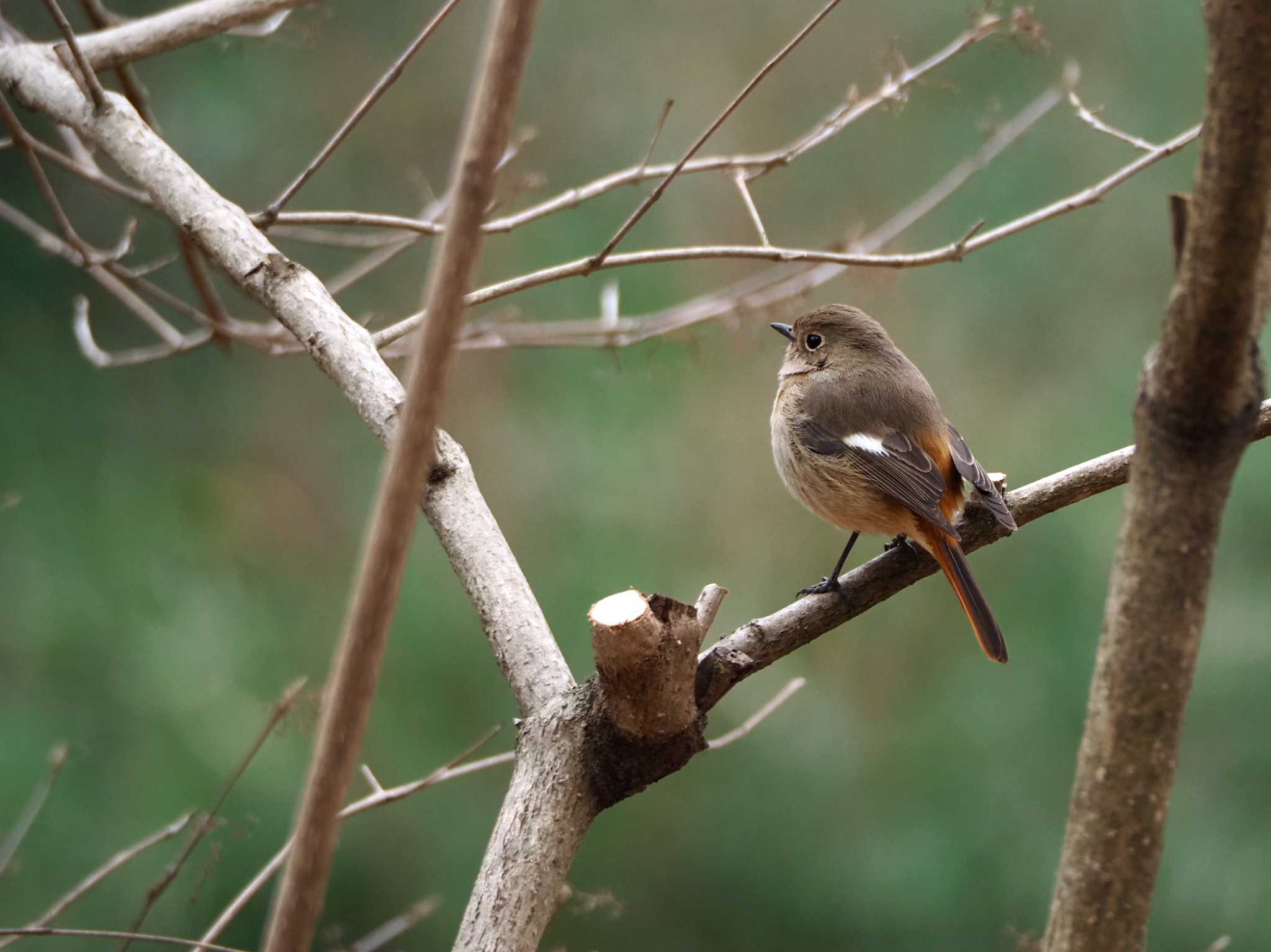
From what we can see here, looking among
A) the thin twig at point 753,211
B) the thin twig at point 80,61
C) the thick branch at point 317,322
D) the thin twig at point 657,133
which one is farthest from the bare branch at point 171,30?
the thin twig at point 753,211

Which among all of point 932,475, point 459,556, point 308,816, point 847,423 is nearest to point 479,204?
point 308,816

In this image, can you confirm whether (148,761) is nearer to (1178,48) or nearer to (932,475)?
(932,475)

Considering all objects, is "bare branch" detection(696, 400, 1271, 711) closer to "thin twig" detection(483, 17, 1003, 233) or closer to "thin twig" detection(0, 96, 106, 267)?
"thin twig" detection(483, 17, 1003, 233)

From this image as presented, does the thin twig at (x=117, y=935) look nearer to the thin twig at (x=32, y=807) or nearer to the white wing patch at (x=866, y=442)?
the thin twig at (x=32, y=807)

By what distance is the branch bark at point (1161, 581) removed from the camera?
81 cm

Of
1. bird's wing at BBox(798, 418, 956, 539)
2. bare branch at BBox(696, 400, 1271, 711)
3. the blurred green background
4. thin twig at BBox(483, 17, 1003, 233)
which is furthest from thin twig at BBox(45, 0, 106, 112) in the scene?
bird's wing at BBox(798, 418, 956, 539)

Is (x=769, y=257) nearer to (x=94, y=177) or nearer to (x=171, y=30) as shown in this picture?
(x=171, y=30)

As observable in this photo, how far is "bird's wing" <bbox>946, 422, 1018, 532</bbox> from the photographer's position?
7.27 feet

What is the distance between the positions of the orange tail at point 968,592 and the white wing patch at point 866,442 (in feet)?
1.30

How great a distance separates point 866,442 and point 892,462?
0.57ft

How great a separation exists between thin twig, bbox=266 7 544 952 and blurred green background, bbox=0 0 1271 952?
2695mm

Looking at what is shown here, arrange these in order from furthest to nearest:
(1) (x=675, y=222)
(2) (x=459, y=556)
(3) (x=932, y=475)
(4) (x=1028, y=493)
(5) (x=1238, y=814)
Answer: (1) (x=675, y=222)
(5) (x=1238, y=814)
(3) (x=932, y=475)
(4) (x=1028, y=493)
(2) (x=459, y=556)

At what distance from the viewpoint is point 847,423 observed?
3133 millimetres

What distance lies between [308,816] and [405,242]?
2602mm
